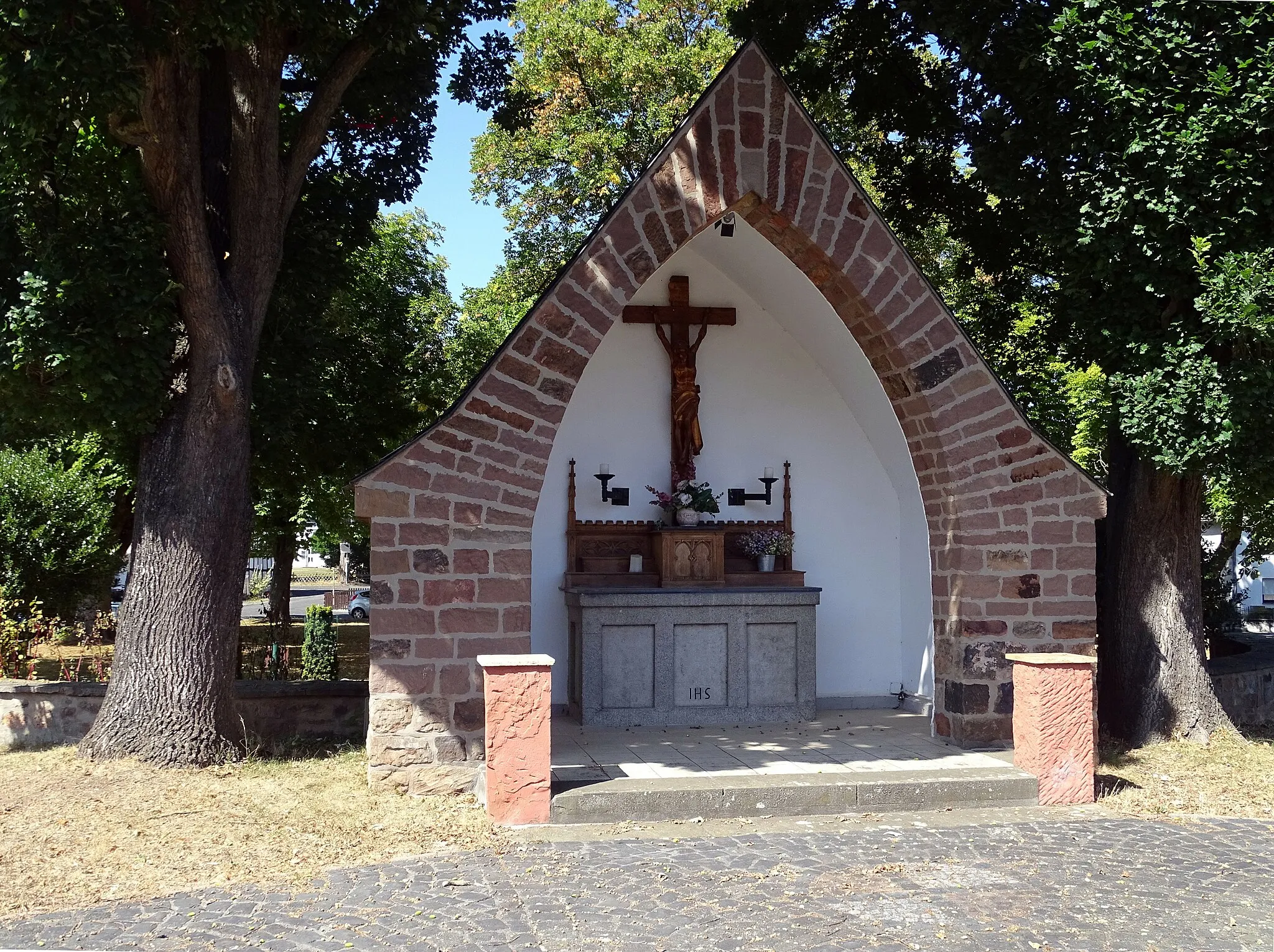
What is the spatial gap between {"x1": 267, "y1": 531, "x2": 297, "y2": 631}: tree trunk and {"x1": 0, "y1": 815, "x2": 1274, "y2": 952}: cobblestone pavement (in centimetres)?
1334

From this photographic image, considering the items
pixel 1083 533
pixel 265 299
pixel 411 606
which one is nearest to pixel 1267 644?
pixel 1083 533

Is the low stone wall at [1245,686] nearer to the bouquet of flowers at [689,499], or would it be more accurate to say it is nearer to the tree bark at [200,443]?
the bouquet of flowers at [689,499]

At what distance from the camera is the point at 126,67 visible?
20.5 feet

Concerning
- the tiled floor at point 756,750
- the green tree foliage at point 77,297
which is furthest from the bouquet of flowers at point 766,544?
the green tree foliage at point 77,297

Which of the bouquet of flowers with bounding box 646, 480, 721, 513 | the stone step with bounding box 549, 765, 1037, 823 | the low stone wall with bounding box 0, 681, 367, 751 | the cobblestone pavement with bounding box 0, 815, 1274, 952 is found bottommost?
the cobblestone pavement with bounding box 0, 815, 1274, 952

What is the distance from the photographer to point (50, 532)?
11461 millimetres

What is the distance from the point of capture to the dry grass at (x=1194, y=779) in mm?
6871

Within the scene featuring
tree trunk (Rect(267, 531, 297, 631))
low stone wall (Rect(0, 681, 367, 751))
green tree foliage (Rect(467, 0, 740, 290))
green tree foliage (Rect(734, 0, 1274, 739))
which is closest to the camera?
green tree foliage (Rect(734, 0, 1274, 739))

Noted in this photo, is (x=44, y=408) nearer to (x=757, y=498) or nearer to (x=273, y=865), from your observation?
(x=273, y=865)

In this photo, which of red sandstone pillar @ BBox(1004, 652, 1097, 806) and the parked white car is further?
the parked white car

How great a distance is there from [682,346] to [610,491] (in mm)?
1343

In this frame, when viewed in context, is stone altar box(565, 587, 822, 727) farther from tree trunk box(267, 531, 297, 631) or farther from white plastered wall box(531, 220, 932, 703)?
tree trunk box(267, 531, 297, 631)

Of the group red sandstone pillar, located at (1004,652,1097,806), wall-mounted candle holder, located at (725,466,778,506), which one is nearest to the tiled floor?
red sandstone pillar, located at (1004,652,1097,806)

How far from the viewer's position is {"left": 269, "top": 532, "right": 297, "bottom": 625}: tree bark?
60.1 ft
